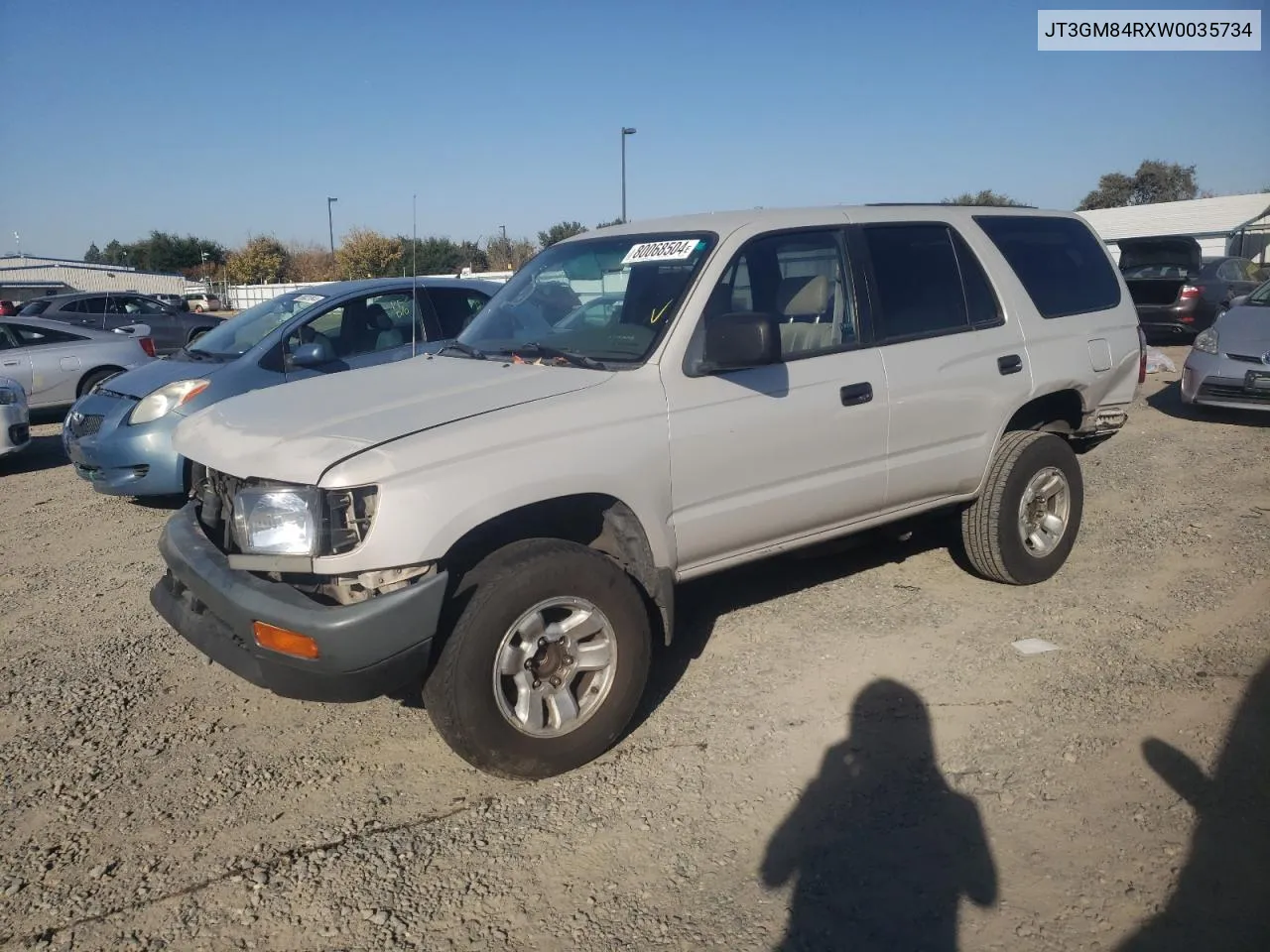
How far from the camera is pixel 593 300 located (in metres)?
4.32

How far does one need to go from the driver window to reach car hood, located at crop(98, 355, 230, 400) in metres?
4.45

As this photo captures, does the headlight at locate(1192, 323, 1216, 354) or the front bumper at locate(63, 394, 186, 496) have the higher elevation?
the headlight at locate(1192, 323, 1216, 354)

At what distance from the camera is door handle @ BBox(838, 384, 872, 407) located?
4223 millimetres

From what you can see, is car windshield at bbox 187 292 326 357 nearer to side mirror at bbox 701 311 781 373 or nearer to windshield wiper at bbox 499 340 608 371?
windshield wiper at bbox 499 340 608 371

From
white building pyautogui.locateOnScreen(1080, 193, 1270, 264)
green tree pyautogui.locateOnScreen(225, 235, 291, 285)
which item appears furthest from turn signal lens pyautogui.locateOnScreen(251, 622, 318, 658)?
green tree pyautogui.locateOnScreen(225, 235, 291, 285)

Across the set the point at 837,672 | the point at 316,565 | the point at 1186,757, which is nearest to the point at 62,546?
the point at 316,565

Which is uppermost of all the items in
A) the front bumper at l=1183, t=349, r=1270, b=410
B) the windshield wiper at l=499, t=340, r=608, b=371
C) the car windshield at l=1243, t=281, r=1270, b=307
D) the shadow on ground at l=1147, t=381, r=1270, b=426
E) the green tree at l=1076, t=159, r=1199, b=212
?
the green tree at l=1076, t=159, r=1199, b=212

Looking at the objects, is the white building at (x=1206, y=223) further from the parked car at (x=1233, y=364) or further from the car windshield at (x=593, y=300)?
the car windshield at (x=593, y=300)

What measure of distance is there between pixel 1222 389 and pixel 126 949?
10.2m

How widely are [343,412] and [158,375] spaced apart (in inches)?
183

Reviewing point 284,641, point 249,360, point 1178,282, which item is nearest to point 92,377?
point 249,360

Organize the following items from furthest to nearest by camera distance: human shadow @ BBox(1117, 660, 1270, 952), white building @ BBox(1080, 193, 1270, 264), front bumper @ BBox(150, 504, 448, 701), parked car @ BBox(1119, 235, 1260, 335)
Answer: white building @ BBox(1080, 193, 1270, 264)
parked car @ BBox(1119, 235, 1260, 335)
front bumper @ BBox(150, 504, 448, 701)
human shadow @ BBox(1117, 660, 1270, 952)

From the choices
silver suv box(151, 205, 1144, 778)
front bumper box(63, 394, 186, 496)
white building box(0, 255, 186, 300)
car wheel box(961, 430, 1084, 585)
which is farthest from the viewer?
white building box(0, 255, 186, 300)

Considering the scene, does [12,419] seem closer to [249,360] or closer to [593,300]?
[249,360]
